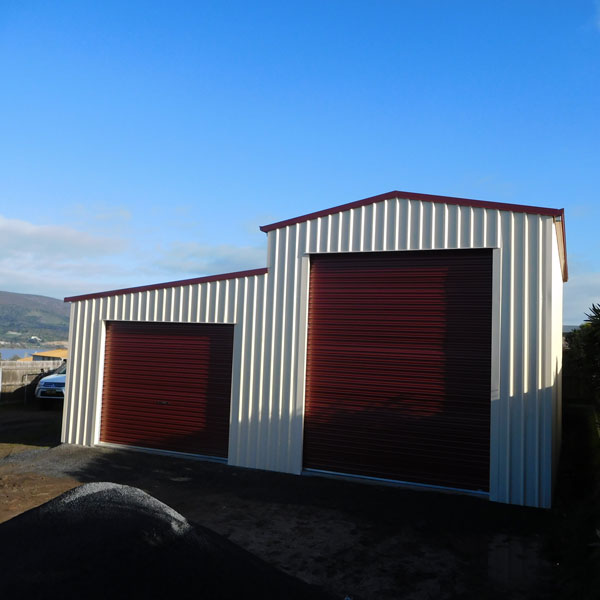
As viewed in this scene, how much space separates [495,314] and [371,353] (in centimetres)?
223

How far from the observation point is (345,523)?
6.98 m

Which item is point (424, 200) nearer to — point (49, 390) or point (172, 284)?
point (172, 284)

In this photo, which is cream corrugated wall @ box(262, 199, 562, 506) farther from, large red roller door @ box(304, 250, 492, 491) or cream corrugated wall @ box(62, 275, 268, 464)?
cream corrugated wall @ box(62, 275, 268, 464)

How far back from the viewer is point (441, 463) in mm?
8625

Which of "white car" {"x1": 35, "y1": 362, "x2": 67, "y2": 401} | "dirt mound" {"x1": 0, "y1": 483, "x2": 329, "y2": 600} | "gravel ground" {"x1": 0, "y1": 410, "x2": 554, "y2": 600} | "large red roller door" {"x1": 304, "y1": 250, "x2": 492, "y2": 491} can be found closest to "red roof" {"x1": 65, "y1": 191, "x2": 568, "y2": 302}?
"large red roller door" {"x1": 304, "y1": 250, "x2": 492, "y2": 491}

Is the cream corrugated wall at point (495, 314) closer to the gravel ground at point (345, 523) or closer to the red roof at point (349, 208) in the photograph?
the red roof at point (349, 208)

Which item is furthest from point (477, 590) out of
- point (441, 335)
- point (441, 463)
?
point (441, 335)

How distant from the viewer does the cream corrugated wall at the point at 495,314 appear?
26.2ft

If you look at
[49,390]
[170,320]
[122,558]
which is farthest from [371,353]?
[49,390]

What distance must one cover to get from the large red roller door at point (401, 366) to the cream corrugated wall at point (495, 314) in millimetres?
239

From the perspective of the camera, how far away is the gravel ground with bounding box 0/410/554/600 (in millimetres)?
5332

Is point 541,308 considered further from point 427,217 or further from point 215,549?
point 215,549

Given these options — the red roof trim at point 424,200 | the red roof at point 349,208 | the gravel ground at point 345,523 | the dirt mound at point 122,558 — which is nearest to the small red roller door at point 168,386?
the gravel ground at point 345,523

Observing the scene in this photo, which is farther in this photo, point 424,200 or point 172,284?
point 172,284
